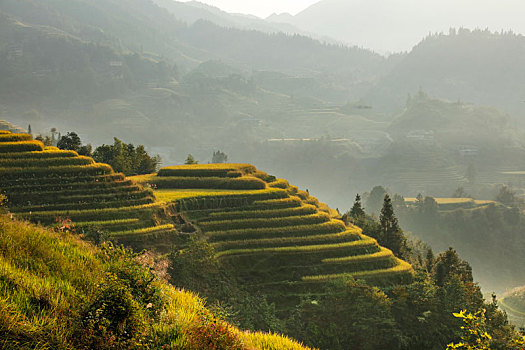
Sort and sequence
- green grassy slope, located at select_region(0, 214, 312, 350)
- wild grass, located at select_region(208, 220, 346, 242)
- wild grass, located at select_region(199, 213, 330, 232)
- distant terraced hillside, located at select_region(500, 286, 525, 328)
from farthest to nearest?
distant terraced hillside, located at select_region(500, 286, 525, 328) → wild grass, located at select_region(199, 213, 330, 232) → wild grass, located at select_region(208, 220, 346, 242) → green grassy slope, located at select_region(0, 214, 312, 350)

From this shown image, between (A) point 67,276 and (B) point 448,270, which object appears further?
(B) point 448,270

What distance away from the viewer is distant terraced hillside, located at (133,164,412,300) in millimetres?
35875

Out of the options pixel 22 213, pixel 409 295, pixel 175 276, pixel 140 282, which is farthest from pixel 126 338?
pixel 409 295

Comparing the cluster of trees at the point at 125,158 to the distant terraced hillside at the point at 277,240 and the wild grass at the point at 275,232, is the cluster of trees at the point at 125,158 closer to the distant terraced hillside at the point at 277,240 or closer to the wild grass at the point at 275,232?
the distant terraced hillside at the point at 277,240

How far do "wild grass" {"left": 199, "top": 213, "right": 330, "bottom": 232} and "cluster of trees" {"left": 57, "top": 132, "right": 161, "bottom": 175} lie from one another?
2305cm

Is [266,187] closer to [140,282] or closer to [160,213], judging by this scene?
[160,213]

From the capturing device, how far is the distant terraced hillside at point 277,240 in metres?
35.9

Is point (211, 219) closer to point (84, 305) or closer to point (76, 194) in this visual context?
point (76, 194)

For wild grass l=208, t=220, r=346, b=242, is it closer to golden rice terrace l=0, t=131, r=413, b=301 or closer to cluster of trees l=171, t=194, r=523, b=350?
golden rice terrace l=0, t=131, r=413, b=301

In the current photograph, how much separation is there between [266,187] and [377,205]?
119 meters

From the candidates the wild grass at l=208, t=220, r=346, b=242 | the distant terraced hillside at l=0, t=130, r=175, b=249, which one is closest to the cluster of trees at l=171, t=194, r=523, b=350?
the wild grass at l=208, t=220, r=346, b=242

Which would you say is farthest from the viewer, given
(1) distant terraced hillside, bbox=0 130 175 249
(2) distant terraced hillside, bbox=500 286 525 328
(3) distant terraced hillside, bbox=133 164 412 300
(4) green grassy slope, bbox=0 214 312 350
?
(2) distant terraced hillside, bbox=500 286 525 328

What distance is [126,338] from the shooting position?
747 centimetres

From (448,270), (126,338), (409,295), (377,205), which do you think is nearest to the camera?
(126,338)
